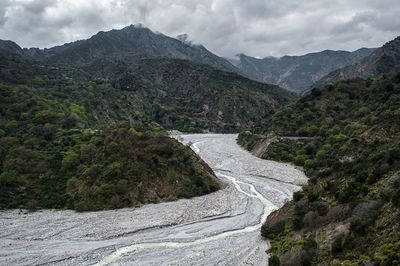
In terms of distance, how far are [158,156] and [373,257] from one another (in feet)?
165

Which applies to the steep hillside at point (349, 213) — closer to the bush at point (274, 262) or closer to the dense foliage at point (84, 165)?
the bush at point (274, 262)

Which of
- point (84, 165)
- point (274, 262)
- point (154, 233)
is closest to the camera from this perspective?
point (274, 262)

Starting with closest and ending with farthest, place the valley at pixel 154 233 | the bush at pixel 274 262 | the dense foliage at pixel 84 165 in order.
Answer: the bush at pixel 274 262, the valley at pixel 154 233, the dense foliage at pixel 84 165

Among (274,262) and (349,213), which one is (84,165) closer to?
(274,262)

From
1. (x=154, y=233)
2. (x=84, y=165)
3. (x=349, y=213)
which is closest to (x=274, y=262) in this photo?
(x=349, y=213)

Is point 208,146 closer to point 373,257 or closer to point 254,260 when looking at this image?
point 254,260

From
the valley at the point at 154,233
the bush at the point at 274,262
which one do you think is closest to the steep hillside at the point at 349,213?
the bush at the point at 274,262

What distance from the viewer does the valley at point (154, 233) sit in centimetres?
4088

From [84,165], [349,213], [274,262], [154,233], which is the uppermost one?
[84,165]

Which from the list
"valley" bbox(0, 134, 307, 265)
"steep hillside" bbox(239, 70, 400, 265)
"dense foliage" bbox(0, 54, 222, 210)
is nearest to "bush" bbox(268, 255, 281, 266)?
"steep hillside" bbox(239, 70, 400, 265)

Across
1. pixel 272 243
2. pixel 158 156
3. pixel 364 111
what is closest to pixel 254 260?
pixel 272 243

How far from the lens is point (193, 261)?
130 ft

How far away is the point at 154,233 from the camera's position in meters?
49.7

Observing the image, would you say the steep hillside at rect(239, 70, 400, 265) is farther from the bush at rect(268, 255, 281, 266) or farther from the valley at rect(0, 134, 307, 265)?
the valley at rect(0, 134, 307, 265)
